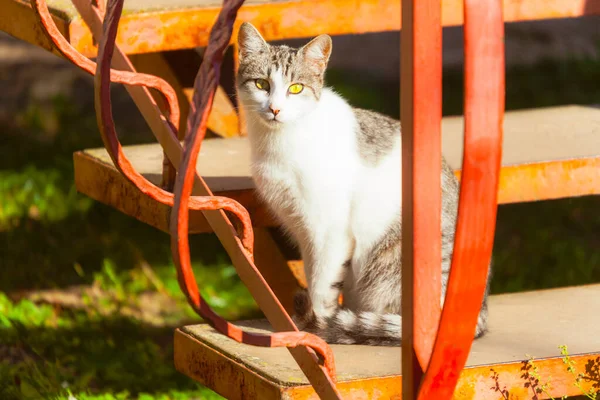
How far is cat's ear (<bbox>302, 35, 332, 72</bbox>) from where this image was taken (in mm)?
2053

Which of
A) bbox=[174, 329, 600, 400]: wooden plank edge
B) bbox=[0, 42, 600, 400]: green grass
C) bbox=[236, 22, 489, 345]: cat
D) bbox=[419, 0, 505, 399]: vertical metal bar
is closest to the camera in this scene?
bbox=[419, 0, 505, 399]: vertical metal bar

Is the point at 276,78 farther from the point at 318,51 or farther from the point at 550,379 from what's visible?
the point at 550,379

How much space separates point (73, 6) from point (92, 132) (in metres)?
2.55

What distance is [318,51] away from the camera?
2088 mm

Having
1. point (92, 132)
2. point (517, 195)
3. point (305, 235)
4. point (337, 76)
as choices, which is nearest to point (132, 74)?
point (305, 235)

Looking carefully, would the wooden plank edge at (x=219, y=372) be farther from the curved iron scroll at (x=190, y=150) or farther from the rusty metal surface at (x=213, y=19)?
the rusty metal surface at (x=213, y=19)

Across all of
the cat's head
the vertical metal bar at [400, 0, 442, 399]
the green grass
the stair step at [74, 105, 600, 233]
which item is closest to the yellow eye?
the cat's head

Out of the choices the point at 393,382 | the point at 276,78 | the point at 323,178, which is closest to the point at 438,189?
the point at 393,382

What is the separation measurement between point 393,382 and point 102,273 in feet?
6.42

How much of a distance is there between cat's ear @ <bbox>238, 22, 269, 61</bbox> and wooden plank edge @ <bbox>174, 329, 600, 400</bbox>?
0.68m

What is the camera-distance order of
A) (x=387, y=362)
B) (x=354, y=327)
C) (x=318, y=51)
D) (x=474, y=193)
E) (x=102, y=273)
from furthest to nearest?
(x=102, y=273) → (x=318, y=51) → (x=354, y=327) → (x=387, y=362) → (x=474, y=193)

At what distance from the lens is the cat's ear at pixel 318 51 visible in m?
2.05

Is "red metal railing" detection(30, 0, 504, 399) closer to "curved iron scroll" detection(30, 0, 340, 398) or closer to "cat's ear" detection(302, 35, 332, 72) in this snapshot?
"curved iron scroll" detection(30, 0, 340, 398)

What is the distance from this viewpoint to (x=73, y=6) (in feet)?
6.73
